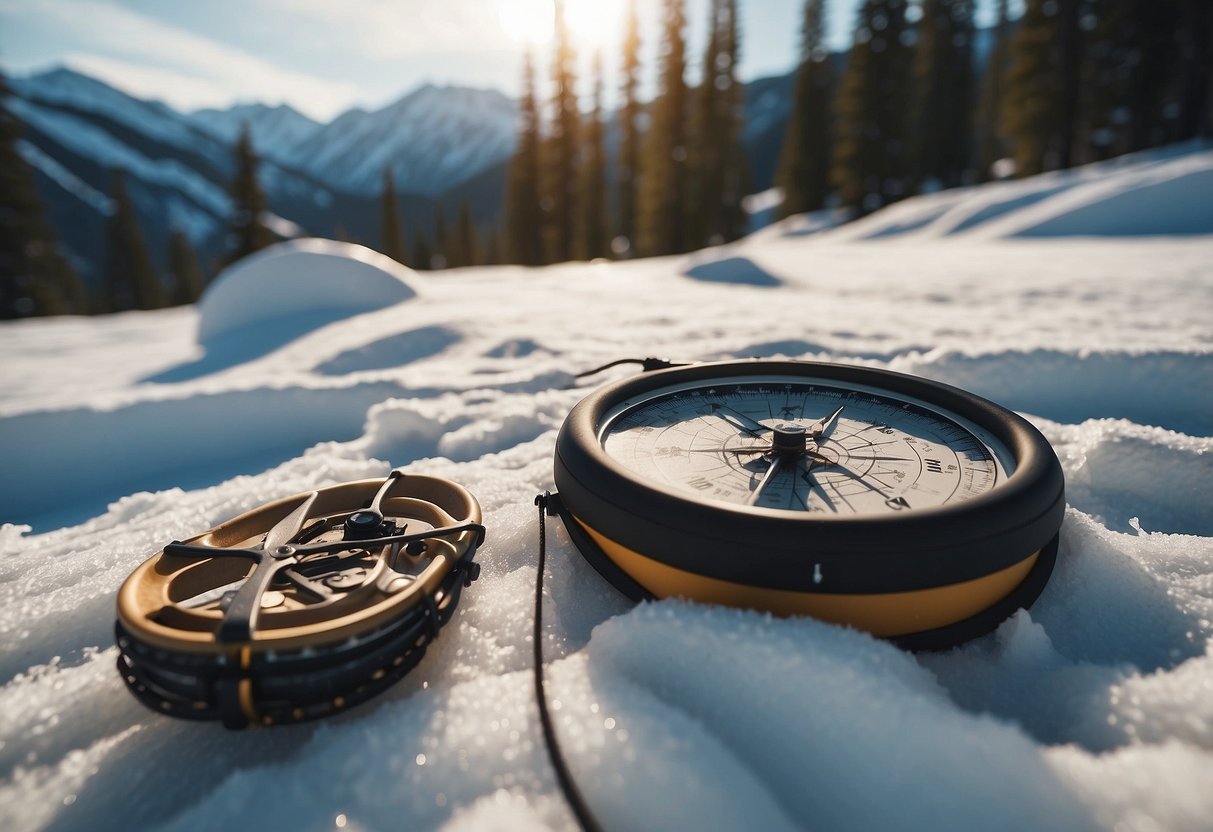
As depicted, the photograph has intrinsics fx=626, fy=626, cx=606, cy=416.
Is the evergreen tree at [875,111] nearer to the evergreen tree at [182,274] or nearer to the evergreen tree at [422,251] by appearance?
the evergreen tree at [422,251]

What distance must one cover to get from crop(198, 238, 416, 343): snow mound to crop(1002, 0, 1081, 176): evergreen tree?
20968 mm

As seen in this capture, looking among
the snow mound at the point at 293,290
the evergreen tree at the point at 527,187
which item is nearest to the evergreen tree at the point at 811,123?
the evergreen tree at the point at 527,187

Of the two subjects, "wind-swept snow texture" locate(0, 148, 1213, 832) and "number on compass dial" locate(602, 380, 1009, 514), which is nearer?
"wind-swept snow texture" locate(0, 148, 1213, 832)

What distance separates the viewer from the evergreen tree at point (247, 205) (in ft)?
78.1

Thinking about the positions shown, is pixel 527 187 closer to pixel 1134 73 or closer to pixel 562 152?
pixel 562 152

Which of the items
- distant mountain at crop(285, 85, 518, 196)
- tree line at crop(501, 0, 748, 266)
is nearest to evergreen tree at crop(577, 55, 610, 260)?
tree line at crop(501, 0, 748, 266)

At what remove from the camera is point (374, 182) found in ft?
505

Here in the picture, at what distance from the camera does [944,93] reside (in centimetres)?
2530

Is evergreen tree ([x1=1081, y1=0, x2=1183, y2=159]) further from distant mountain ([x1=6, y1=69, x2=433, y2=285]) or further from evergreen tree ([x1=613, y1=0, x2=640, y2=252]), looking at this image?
distant mountain ([x1=6, y1=69, x2=433, y2=285])

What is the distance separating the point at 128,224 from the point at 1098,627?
3805 centimetres

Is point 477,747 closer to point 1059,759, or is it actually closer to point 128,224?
point 1059,759

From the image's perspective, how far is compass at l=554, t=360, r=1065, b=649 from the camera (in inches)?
38.7

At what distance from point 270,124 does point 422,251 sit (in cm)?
19356

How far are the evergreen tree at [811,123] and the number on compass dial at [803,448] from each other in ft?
94.6
